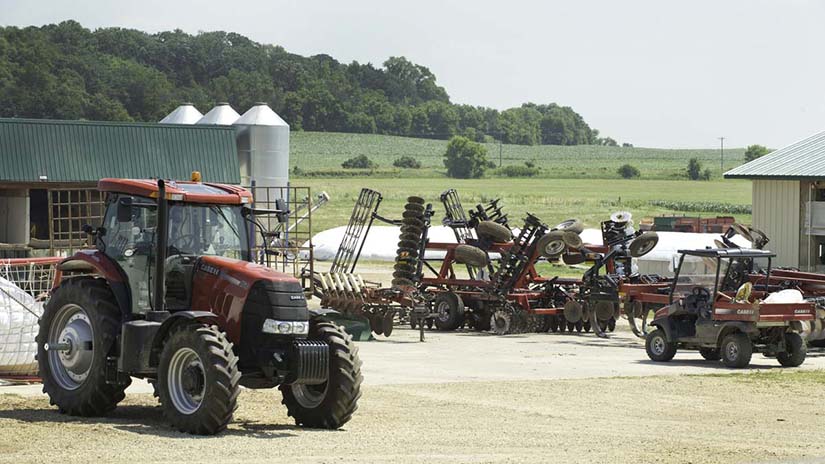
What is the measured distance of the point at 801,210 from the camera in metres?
41.9

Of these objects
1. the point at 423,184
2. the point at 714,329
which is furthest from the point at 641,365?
the point at 423,184

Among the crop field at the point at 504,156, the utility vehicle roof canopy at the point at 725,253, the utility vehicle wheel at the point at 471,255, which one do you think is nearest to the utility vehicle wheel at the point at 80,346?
the utility vehicle roof canopy at the point at 725,253

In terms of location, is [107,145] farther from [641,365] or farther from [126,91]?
[126,91]

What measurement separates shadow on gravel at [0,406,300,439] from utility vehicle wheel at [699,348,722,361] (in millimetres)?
12275

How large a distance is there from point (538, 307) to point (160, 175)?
12.4 m

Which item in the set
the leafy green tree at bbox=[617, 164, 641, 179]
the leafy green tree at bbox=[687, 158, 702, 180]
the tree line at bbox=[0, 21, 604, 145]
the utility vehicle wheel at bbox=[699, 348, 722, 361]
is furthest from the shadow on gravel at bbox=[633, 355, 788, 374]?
the leafy green tree at bbox=[617, 164, 641, 179]

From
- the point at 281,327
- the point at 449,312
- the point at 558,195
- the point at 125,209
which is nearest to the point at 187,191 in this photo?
the point at 125,209

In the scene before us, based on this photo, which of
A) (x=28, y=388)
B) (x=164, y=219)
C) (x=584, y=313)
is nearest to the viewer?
(x=164, y=219)

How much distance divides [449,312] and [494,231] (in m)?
2.22

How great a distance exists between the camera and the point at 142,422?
15.1 m

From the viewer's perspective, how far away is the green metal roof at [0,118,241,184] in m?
37.5

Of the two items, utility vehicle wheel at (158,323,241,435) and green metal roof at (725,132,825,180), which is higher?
green metal roof at (725,132,825,180)

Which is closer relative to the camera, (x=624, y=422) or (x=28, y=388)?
(x=624, y=422)

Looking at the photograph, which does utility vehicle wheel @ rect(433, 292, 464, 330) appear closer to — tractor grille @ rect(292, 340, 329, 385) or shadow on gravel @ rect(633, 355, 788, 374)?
shadow on gravel @ rect(633, 355, 788, 374)
